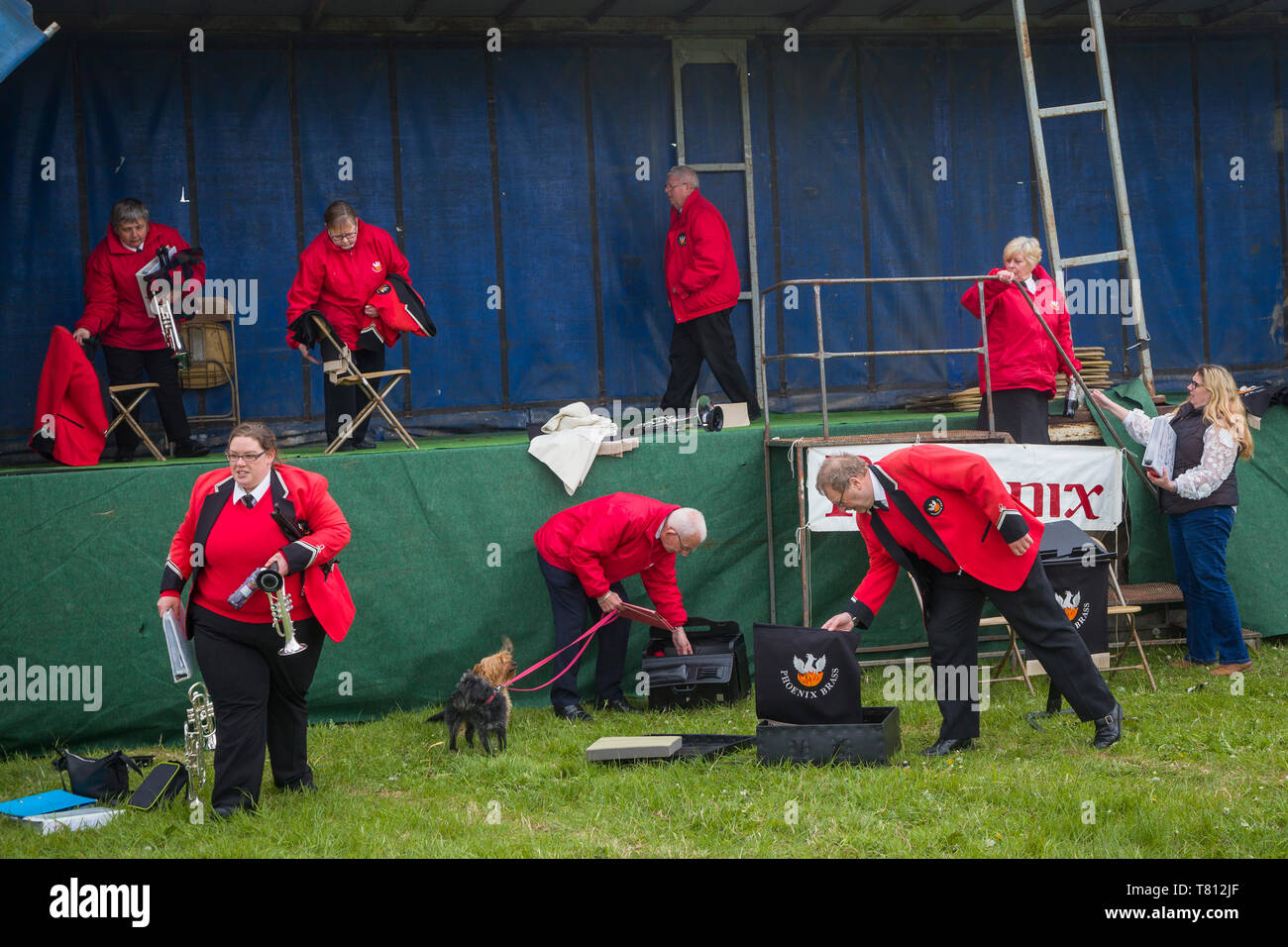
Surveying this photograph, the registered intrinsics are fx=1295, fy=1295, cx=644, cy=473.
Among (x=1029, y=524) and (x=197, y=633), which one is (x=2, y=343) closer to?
(x=197, y=633)

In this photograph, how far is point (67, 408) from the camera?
28.5 ft

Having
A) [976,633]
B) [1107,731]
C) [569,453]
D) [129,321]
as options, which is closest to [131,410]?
[129,321]

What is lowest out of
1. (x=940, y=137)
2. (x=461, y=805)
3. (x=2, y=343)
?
(x=461, y=805)

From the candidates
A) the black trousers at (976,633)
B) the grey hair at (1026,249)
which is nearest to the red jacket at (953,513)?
the black trousers at (976,633)

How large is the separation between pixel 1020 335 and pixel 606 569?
10.5 ft

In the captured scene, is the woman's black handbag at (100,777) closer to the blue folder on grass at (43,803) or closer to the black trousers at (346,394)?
the blue folder on grass at (43,803)

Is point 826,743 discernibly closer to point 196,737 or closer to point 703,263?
point 196,737

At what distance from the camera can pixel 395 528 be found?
811 cm

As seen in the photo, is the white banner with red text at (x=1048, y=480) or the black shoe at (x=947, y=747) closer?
the black shoe at (x=947, y=747)

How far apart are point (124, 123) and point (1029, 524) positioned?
25.3 feet

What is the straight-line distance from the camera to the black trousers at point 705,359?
10.0 m

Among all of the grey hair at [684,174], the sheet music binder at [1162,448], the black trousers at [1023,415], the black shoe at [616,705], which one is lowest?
the black shoe at [616,705]

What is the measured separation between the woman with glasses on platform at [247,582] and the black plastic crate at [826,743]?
6.98ft

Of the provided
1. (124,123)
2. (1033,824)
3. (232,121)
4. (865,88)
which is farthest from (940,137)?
(1033,824)
